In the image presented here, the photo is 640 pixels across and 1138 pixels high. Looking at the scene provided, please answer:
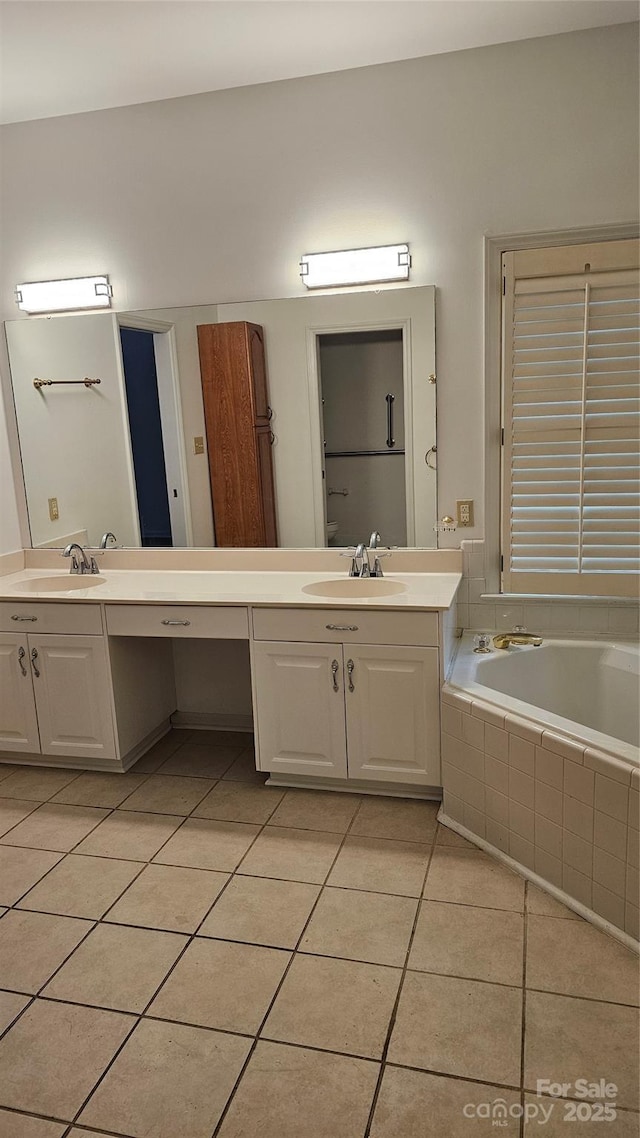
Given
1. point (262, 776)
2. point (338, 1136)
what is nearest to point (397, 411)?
point (262, 776)

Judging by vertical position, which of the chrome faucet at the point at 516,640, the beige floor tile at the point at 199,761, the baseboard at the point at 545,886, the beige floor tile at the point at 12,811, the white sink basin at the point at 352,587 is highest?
the white sink basin at the point at 352,587

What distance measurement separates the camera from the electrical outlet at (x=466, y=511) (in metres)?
2.99

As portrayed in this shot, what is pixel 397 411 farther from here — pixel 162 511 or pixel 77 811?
pixel 77 811

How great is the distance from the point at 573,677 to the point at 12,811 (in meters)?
2.13

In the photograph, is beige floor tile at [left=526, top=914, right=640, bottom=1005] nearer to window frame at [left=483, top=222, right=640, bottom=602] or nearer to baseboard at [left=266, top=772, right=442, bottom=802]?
baseboard at [left=266, top=772, right=442, bottom=802]

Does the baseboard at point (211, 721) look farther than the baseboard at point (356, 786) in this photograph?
Yes

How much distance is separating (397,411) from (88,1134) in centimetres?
238

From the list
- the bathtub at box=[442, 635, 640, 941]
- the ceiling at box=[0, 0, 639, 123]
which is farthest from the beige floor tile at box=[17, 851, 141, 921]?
the ceiling at box=[0, 0, 639, 123]

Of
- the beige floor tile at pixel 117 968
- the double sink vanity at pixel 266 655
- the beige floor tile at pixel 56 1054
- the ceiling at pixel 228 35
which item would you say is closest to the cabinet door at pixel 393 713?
the double sink vanity at pixel 266 655

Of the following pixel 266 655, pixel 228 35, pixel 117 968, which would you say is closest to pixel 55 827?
pixel 117 968

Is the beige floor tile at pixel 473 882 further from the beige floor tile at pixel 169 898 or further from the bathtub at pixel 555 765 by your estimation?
the beige floor tile at pixel 169 898

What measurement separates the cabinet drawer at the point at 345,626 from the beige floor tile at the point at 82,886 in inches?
34.8

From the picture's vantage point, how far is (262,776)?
9.91 feet

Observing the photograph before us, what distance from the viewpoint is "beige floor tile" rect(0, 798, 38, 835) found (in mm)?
2742
